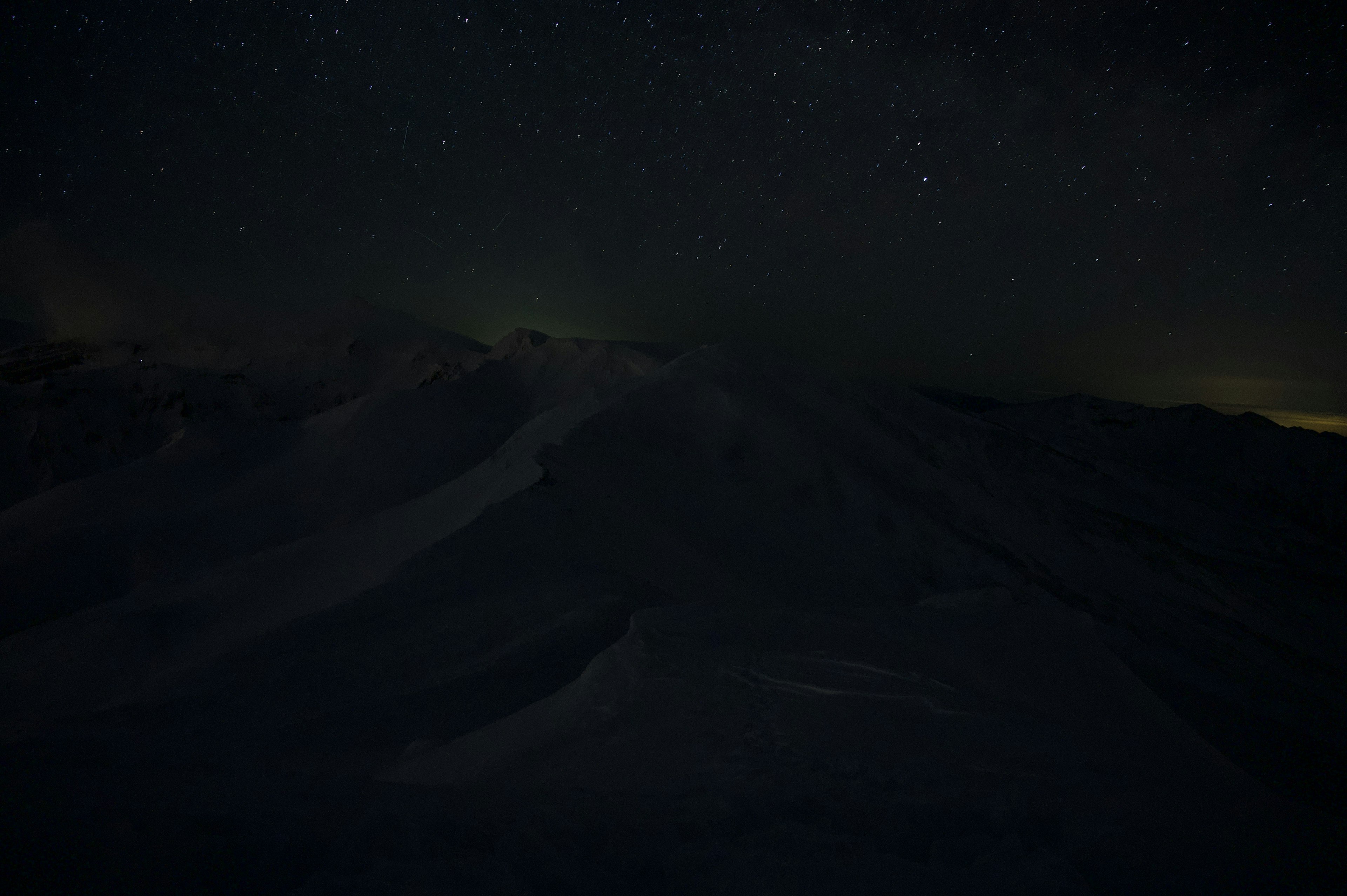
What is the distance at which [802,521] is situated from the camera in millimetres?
17234

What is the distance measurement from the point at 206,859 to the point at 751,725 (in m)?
3.50

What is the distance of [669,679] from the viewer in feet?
18.3

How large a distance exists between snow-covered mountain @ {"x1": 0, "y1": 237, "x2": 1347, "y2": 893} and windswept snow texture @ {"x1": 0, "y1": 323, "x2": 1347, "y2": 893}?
4cm

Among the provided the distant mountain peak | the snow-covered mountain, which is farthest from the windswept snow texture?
the distant mountain peak

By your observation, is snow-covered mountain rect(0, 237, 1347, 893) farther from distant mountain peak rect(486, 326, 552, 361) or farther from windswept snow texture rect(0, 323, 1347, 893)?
distant mountain peak rect(486, 326, 552, 361)

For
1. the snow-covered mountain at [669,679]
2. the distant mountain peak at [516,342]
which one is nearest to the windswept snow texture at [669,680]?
the snow-covered mountain at [669,679]

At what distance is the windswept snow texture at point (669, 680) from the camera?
299 cm

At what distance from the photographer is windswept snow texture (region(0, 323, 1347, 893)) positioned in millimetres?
2990

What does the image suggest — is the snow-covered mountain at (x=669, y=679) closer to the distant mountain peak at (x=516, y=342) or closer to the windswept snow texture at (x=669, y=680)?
the windswept snow texture at (x=669, y=680)

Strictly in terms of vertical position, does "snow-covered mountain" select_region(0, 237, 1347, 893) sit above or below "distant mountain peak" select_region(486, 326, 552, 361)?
below

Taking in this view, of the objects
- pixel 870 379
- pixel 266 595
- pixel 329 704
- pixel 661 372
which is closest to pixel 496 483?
pixel 266 595

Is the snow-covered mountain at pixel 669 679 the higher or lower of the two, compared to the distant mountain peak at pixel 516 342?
lower

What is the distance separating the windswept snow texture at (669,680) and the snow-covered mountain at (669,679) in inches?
1.5

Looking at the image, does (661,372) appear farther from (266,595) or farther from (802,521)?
(266,595)
